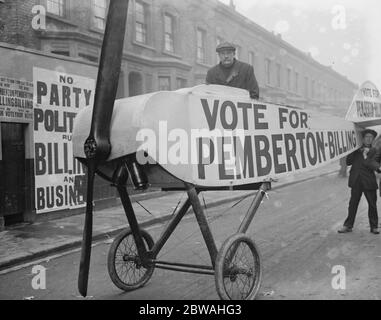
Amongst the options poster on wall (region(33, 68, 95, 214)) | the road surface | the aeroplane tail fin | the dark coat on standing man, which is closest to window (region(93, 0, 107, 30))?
poster on wall (region(33, 68, 95, 214))

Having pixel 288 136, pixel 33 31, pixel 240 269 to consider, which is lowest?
pixel 240 269

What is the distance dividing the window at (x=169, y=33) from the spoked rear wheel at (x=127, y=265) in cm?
1521

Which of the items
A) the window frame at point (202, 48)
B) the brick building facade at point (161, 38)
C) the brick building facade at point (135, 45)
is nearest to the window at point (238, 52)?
the brick building facade at point (161, 38)

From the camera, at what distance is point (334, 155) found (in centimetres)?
610

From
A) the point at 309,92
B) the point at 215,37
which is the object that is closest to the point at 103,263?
the point at 215,37

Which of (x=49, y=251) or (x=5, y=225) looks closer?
(x=49, y=251)

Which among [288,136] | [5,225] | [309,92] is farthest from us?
[309,92]

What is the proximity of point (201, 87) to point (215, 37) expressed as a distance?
65.8 feet

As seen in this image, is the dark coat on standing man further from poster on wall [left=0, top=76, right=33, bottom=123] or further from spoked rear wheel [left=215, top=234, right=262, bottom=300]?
poster on wall [left=0, top=76, right=33, bottom=123]

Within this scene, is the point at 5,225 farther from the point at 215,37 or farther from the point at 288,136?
the point at 215,37

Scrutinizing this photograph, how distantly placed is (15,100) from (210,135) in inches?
260

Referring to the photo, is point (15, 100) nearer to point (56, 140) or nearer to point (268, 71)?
point (56, 140)
